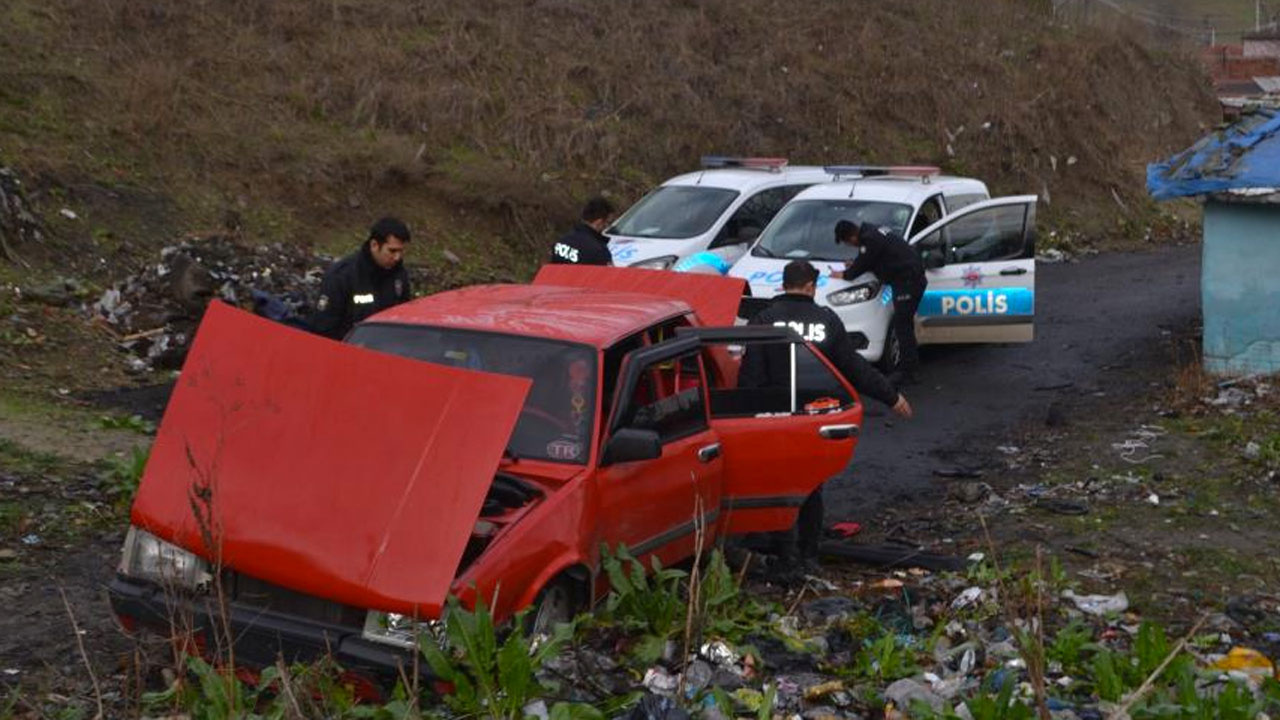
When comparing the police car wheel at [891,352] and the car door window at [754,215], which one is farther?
the car door window at [754,215]

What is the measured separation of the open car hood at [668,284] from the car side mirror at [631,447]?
2.53m

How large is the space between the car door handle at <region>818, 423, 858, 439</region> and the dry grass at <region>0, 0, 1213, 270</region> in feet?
37.1

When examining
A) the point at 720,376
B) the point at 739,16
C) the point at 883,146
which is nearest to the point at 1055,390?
the point at 720,376

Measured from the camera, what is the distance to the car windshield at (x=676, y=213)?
59.5ft

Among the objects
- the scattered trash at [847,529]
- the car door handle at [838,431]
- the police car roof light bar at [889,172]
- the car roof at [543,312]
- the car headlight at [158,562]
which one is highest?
the car roof at [543,312]

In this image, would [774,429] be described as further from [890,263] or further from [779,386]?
[890,263]

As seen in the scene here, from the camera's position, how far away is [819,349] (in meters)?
9.52

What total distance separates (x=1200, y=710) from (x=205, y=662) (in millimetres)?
3700

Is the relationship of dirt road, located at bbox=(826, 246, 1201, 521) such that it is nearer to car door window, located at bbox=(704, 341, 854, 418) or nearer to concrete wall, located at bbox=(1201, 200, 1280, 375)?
concrete wall, located at bbox=(1201, 200, 1280, 375)

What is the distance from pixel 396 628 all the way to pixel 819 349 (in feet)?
12.7

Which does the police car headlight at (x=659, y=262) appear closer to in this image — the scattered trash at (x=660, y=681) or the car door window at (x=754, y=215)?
the car door window at (x=754, y=215)

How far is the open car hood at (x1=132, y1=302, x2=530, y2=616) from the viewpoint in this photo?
253 inches

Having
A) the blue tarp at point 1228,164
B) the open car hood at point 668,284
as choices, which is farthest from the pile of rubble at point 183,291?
the blue tarp at point 1228,164

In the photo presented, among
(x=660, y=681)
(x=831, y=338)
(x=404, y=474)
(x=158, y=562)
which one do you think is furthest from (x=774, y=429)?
(x=158, y=562)
